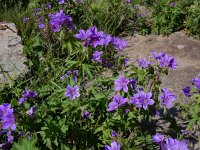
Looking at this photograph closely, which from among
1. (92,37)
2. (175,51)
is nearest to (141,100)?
(92,37)

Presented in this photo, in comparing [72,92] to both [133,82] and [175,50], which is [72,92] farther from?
[175,50]

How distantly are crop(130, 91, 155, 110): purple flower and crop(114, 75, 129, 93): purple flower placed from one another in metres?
0.08

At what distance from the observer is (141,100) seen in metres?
2.43

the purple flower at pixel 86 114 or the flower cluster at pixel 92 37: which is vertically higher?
the flower cluster at pixel 92 37

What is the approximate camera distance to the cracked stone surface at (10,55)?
390 centimetres

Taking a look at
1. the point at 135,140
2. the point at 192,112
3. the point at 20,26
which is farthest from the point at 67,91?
the point at 20,26

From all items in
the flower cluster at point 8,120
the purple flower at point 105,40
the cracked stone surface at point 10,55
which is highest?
the purple flower at point 105,40

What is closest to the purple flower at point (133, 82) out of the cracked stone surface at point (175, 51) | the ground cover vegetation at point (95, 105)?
the ground cover vegetation at point (95, 105)

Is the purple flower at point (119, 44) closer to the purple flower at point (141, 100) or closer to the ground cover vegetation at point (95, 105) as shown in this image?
the ground cover vegetation at point (95, 105)

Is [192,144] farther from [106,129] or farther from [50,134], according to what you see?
[50,134]

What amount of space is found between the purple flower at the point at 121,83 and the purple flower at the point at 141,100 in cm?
8

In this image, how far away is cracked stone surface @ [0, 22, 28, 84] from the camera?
3.90 m

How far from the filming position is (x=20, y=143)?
88.7 inches

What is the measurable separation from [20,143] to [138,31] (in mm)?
3419
